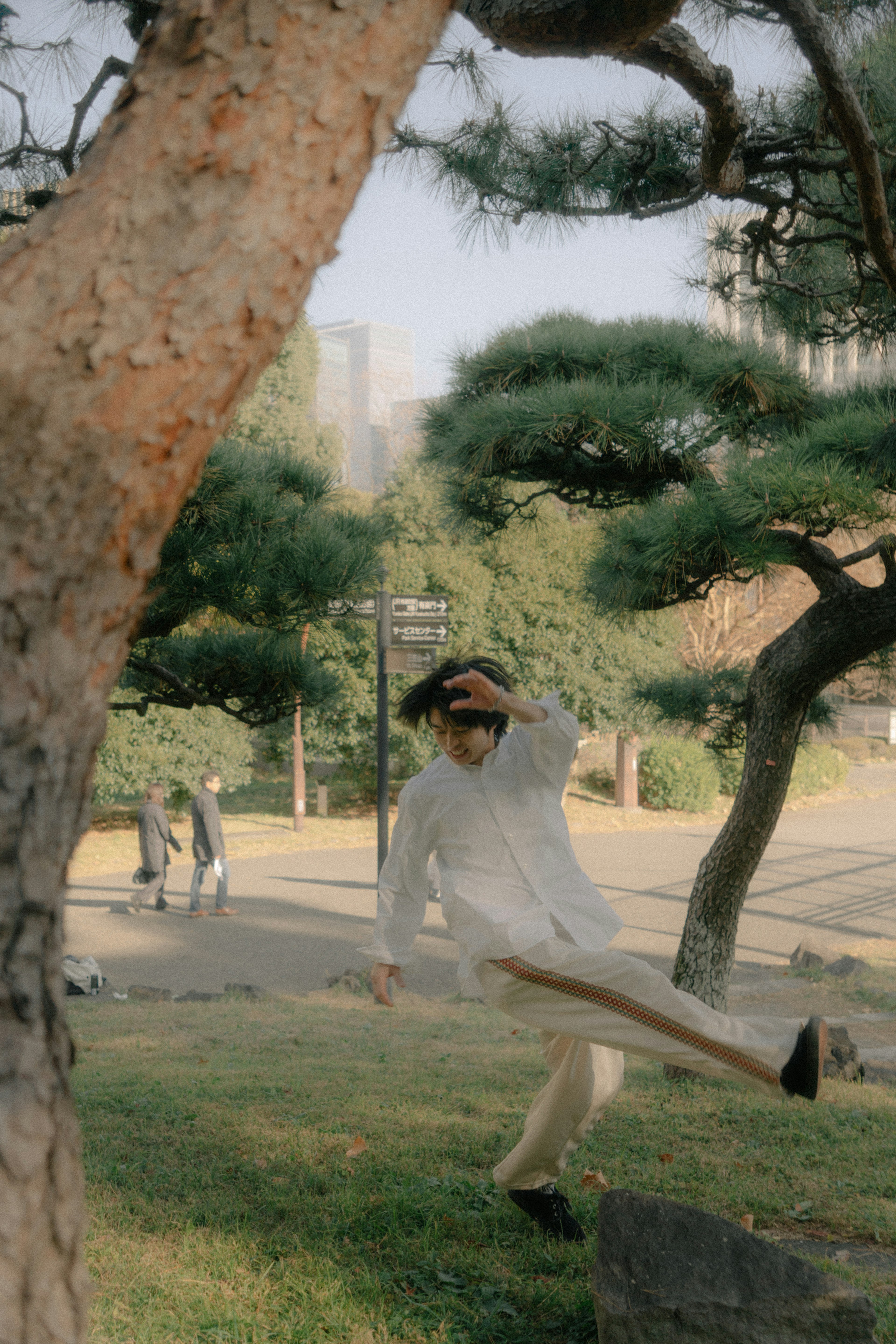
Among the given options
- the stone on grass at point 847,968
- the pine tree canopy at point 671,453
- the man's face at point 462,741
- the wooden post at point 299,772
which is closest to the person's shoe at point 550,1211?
the man's face at point 462,741

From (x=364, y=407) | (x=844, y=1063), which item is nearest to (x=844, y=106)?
(x=844, y=1063)

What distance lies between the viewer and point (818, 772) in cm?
2136

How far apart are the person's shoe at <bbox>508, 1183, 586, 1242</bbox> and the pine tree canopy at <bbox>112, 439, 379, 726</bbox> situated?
2.53 m

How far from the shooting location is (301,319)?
4836mm

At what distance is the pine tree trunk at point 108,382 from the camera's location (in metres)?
1.34

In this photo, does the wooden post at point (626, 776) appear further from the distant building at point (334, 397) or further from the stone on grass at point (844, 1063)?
the stone on grass at point (844, 1063)

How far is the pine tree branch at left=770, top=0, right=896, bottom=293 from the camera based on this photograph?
10.2 feet

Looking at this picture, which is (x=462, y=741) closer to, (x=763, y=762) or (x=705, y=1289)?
(x=705, y=1289)

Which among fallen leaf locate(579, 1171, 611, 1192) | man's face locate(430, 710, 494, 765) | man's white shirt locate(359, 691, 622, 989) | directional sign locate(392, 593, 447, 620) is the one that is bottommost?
fallen leaf locate(579, 1171, 611, 1192)

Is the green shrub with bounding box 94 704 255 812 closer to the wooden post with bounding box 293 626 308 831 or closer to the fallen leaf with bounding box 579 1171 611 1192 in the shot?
the wooden post with bounding box 293 626 308 831

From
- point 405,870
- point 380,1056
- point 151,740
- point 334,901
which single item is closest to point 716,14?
point 405,870

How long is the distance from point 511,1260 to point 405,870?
42.1 inches

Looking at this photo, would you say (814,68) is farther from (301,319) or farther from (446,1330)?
(446,1330)

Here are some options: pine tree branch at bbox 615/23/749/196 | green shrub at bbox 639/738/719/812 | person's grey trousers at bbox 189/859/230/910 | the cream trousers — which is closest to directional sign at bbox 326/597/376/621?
pine tree branch at bbox 615/23/749/196
